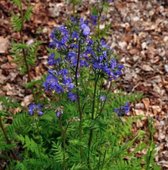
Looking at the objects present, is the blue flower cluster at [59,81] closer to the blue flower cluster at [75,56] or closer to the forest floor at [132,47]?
the blue flower cluster at [75,56]

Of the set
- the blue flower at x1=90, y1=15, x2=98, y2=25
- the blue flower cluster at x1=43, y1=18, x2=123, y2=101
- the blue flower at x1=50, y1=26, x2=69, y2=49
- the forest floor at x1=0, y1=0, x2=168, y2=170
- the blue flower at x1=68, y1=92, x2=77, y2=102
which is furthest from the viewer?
the forest floor at x1=0, y1=0, x2=168, y2=170

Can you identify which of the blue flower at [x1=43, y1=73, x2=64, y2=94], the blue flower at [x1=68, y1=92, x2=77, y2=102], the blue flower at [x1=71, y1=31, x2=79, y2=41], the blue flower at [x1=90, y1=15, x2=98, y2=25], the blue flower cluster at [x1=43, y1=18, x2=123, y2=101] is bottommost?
the blue flower at [x1=68, y1=92, x2=77, y2=102]

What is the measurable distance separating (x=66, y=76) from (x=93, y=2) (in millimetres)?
3547

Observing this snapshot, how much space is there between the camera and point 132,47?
569 centimetres

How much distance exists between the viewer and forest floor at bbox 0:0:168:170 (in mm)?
4945

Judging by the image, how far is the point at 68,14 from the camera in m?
6.02

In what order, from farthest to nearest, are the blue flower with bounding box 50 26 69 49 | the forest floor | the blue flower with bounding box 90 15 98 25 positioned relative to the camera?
1. the forest floor
2. the blue flower with bounding box 90 15 98 25
3. the blue flower with bounding box 50 26 69 49

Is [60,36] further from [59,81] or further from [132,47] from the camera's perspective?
[132,47]

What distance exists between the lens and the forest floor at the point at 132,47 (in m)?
4.95

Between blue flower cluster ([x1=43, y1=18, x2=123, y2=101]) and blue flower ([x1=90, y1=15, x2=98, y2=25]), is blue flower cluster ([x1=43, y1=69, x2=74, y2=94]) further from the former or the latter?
blue flower ([x1=90, y1=15, x2=98, y2=25])

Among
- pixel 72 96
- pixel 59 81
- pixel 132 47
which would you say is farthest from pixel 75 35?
pixel 132 47

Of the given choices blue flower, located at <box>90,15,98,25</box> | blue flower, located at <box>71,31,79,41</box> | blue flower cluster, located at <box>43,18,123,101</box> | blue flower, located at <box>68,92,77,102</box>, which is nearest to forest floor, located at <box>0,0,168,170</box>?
blue flower, located at <box>90,15,98,25</box>

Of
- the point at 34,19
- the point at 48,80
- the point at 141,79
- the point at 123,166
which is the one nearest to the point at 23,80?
the point at 34,19

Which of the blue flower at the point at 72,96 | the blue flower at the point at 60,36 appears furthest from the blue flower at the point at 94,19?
the blue flower at the point at 60,36
